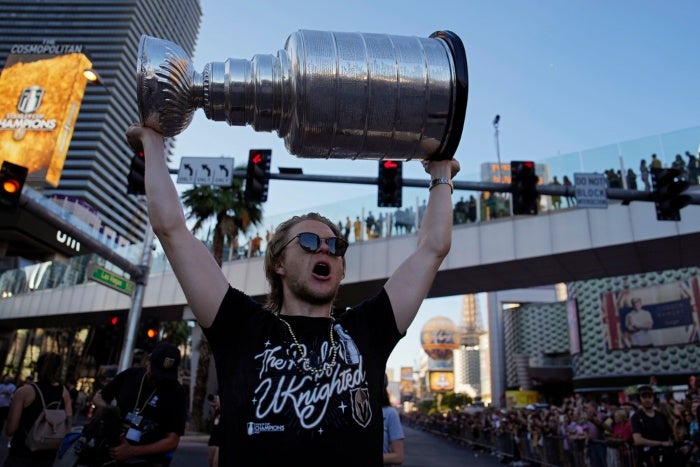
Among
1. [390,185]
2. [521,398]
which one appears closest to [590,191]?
[390,185]

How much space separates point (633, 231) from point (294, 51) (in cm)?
1532

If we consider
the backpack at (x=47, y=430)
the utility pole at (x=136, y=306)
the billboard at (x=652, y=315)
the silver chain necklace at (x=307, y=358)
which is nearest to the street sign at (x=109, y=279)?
the utility pole at (x=136, y=306)

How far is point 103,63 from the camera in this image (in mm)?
80125

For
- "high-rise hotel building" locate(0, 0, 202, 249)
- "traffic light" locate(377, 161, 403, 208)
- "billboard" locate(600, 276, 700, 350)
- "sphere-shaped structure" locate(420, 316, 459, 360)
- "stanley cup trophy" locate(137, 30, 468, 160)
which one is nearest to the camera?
"stanley cup trophy" locate(137, 30, 468, 160)

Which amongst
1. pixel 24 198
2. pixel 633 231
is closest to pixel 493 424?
pixel 633 231

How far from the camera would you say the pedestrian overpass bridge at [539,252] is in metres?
14.7

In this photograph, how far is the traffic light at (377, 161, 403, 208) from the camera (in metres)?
9.14

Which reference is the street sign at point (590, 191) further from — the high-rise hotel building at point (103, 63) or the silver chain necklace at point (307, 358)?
the high-rise hotel building at point (103, 63)

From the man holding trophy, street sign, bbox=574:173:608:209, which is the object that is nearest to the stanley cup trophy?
the man holding trophy

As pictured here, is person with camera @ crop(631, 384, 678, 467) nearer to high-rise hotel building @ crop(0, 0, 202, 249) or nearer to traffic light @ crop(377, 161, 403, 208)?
traffic light @ crop(377, 161, 403, 208)

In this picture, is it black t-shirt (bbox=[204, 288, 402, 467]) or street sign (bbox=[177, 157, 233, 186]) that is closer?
black t-shirt (bbox=[204, 288, 402, 467])

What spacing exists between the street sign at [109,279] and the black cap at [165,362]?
9262mm

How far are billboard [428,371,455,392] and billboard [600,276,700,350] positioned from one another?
225 ft

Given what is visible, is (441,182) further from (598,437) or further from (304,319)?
(598,437)
